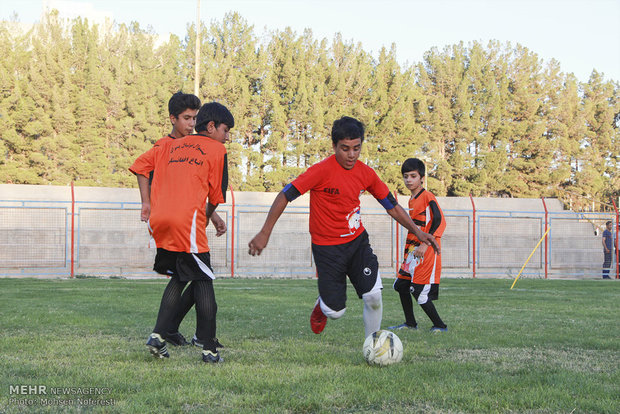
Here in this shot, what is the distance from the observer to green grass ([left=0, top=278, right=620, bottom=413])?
10.1ft

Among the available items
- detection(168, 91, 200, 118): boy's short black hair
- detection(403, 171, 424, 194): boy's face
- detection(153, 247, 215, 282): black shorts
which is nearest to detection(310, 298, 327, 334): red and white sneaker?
detection(153, 247, 215, 282): black shorts

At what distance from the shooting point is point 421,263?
20.9 ft

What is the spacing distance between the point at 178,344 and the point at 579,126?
39.5 m

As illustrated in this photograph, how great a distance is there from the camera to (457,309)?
8625 millimetres

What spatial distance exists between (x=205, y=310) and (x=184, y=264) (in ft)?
1.20

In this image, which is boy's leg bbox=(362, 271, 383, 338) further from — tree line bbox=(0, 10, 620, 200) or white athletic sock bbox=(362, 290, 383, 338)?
tree line bbox=(0, 10, 620, 200)

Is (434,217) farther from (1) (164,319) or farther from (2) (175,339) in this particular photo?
(1) (164,319)

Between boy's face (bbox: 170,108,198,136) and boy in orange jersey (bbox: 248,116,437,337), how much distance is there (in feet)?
3.72

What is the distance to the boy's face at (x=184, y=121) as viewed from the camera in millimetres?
4988

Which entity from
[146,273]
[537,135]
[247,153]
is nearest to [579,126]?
[537,135]

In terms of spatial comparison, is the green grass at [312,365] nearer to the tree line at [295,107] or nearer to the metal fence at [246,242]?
the metal fence at [246,242]

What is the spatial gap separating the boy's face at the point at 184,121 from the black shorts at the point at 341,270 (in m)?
1.53

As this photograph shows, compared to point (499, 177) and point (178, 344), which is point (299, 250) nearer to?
point (178, 344)

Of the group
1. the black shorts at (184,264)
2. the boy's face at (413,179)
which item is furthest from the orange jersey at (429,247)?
the black shorts at (184,264)
